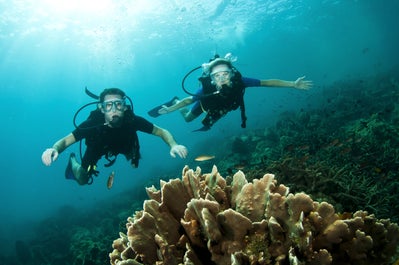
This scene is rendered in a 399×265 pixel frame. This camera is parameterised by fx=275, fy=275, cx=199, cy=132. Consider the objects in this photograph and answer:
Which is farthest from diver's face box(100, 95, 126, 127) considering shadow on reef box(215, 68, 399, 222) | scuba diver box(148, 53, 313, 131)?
shadow on reef box(215, 68, 399, 222)

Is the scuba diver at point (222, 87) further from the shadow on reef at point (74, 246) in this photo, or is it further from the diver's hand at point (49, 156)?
the shadow on reef at point (74, 246)

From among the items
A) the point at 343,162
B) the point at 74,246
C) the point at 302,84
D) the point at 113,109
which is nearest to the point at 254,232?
the point at 113,109

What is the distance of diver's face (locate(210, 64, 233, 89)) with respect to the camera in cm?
774

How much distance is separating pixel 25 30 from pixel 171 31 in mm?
18209

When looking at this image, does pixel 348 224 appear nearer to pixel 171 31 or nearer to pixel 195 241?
pixel 195 241

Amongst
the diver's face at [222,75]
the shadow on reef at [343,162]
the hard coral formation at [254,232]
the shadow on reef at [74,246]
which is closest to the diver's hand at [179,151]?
the shadow on reef at [343,162]

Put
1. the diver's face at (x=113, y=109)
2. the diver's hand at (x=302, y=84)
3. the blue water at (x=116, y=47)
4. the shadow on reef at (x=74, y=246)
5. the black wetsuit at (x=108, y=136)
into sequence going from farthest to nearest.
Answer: the blue water at (x=116, y=47)
the shadow on reef at (x=74, y=246)
the diver's hand at (x=302, y=84)
the black wetsuit at (x=108, y=136)
the diver's face at (x=113, y=109)

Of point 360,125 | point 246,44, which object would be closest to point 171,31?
point 246,44

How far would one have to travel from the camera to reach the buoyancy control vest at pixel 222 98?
777 centimetres

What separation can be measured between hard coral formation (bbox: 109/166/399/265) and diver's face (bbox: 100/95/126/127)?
499 centimetres

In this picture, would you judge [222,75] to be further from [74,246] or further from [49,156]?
[74,246]

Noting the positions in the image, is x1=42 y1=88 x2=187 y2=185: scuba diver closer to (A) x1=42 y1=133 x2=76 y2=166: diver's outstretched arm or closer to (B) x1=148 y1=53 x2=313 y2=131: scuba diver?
(A) x1=42 y1=133 x2=76 y2=166: diver's outstretched arm

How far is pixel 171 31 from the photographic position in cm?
3991

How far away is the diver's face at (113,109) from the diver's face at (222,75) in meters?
2.68
